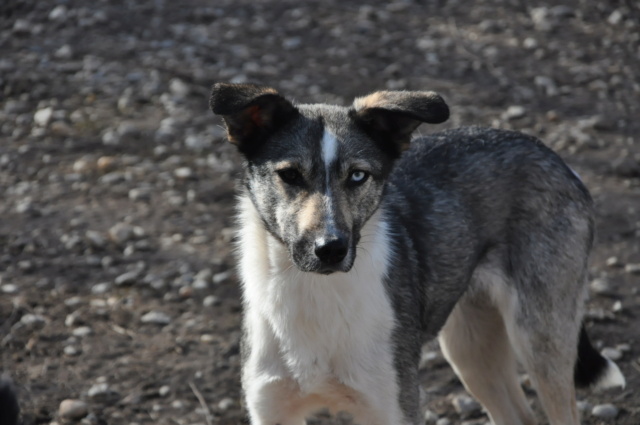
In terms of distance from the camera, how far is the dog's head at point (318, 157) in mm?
3637

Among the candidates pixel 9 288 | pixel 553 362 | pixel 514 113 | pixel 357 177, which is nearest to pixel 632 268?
pixel 553 362

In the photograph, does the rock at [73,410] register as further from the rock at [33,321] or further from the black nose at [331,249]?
the black nose at [331,249]

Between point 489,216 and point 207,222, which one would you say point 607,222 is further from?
point 207,222

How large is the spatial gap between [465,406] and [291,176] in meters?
1.98

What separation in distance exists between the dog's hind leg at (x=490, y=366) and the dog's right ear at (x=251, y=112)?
1.51 metres

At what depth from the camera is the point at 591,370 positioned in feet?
15.4

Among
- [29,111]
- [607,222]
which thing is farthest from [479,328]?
[29,111]

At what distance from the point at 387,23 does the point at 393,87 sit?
1.62 meters

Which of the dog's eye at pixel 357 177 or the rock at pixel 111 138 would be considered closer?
the dog's eye at pixel 357 177

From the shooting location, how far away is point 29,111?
834 centimetres

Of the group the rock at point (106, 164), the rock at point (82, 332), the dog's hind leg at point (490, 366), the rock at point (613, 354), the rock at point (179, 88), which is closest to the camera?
the dog's hind leg at point (490, 366)

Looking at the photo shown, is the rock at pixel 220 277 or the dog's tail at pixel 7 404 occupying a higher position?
the dog's tail at pixel 7 404

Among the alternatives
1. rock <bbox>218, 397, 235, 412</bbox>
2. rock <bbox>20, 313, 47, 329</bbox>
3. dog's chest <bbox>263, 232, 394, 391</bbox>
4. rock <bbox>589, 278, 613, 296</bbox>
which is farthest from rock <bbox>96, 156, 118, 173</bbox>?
rock <bbox>589, 278, 613, 296</bbox>

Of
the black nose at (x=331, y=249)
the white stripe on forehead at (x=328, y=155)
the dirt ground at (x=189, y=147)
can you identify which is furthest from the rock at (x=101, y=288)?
the black nose at (x=331, y=249)
